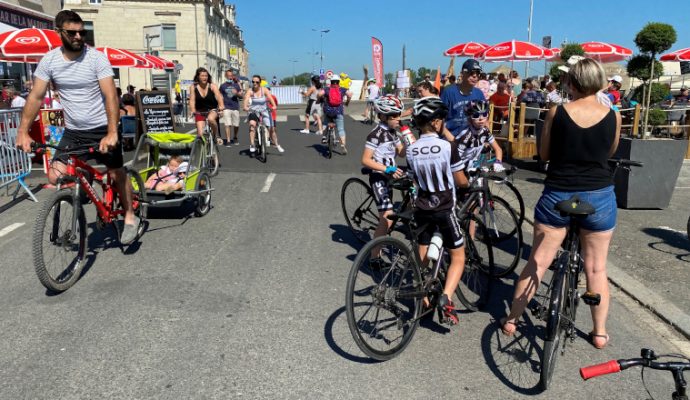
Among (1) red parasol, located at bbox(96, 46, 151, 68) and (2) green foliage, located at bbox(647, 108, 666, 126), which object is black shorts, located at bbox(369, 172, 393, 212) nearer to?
(2) green foliage, located at bbox(647, 108, 666, 126)

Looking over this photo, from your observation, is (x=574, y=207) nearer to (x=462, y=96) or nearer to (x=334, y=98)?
(x=462, y=96)

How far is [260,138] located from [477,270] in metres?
8.27

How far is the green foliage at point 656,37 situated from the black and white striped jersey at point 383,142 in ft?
22.5

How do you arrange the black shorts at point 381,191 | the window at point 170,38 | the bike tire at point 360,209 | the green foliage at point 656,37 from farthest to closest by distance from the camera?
the window at point 170,38, the green foliage at point 656,37, the bike tire at point 360,209, the black shorts at point 381,191

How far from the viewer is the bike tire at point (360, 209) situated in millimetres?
6180

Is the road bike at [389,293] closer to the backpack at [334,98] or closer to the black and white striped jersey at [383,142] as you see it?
the black and white striped jersey at [383,142]

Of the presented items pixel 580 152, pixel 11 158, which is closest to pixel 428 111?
pixel 580 152

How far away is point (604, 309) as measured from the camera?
3766mm

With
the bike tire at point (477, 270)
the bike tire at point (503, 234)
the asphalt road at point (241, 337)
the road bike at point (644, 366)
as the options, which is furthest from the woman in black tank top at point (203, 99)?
the road bike at point (644, 366)

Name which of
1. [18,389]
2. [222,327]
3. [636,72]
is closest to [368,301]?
[222,327]

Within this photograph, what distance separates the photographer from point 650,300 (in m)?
4.65

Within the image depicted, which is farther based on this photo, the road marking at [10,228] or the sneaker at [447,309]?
the road marking at [10,228]

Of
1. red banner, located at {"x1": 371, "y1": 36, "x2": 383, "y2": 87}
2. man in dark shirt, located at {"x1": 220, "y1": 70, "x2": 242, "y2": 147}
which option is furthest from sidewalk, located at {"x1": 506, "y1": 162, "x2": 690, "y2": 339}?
red banner, located at {"x1": 371, "y1": 36, "x2": 383, "y2": 87}

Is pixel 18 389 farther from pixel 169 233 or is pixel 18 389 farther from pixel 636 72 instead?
pixel 636 72
